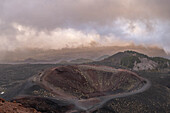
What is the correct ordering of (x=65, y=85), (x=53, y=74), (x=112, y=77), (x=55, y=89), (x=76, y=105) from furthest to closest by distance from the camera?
(x=112, y=77), (x=53, y=74), (x=65, y=85), (x=55, y=89), (x=76, y=105)

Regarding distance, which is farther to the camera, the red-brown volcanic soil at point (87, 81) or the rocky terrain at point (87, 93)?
the red-brown volcanic soil at point (87, 81)

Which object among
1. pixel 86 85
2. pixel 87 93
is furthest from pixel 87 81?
pixel 87 93

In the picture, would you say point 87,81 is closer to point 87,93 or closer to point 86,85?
point 86,85

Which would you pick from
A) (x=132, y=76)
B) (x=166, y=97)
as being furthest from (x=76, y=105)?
(x=132, y=76)

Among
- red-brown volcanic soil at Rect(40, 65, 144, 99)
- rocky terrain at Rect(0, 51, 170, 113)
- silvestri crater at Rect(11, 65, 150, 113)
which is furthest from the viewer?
red-brown volcanic soil at Rect(40, 65, 144, 99)

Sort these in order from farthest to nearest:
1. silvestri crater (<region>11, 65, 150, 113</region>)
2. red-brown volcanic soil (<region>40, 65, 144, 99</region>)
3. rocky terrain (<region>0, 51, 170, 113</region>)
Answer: red-brown volcanic soil (<region>40, 65, 144, 99</region>)
silvestri crater (<region>11, 65, 150, 113</region>)
rocky terrain (<region>0, 51, 170, 113</region>)

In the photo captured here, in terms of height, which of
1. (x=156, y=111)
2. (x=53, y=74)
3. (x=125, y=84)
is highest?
(x=53, y=74)

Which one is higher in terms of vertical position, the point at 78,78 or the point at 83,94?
the point at 78,78

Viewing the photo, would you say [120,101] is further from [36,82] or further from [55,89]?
[36,82]
